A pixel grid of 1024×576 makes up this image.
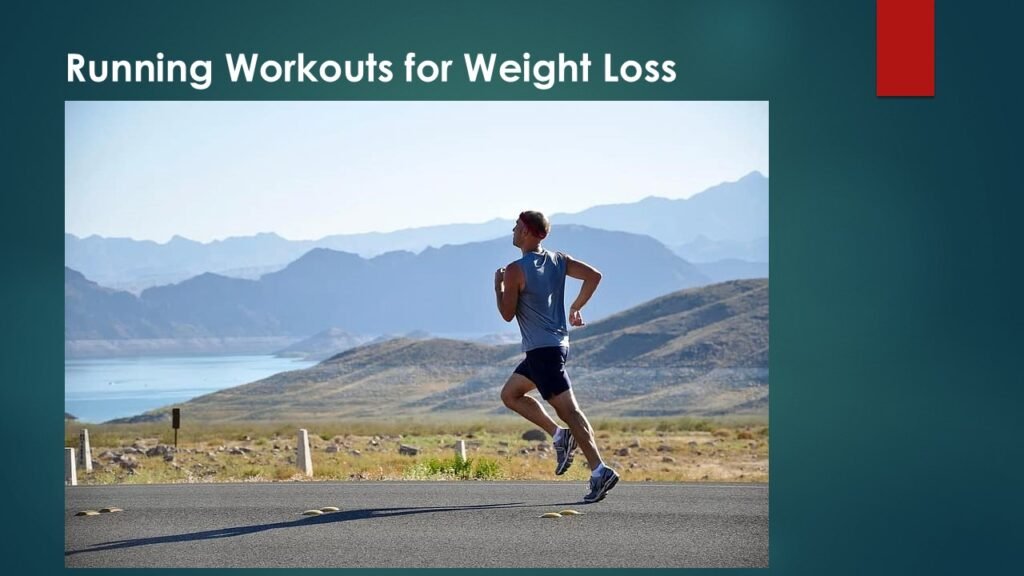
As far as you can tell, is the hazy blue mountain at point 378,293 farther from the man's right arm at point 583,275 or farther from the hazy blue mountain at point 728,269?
the man's right arm at point 583,275

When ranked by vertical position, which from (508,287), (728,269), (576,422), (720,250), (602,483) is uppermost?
(720,250)

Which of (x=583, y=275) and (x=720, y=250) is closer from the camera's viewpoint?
(x=583, y=275)

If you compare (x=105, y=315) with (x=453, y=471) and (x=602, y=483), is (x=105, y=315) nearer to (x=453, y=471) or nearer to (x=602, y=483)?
(x=453, y=471)

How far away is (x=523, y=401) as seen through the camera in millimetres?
9812

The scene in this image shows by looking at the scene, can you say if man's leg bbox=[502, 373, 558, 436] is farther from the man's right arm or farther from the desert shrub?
the desert shrub

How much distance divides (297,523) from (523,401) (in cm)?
180

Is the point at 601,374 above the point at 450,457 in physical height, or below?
below

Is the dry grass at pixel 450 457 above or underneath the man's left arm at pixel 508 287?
underneath

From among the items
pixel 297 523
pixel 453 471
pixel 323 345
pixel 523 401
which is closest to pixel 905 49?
pixel 523 401

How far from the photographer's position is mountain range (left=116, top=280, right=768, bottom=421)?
79562mm

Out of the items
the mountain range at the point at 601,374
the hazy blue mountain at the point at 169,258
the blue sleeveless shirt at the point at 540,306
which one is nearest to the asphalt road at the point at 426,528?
the blue sleeveless shirt at the point at 540,306

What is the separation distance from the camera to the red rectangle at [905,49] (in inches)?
336

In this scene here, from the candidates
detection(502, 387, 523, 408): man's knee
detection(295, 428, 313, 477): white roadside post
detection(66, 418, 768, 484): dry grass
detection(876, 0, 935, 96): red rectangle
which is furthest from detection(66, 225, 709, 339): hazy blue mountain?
detection(876, 0, 935, 96): red rectangle

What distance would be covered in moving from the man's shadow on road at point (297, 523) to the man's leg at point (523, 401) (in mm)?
1119
